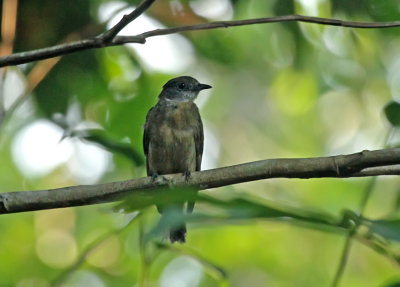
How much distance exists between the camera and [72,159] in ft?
28.5

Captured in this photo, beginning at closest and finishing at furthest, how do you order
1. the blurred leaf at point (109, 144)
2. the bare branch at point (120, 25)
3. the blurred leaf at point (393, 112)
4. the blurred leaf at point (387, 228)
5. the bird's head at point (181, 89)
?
1. the blurred leaf at point (387, 228)
2. the bare branch at point (120, 25)
3. the blurred leaf at point (393, 112)
4. the blurred leaf at point (109, 144)
5. the bird's head at point (181, 89)

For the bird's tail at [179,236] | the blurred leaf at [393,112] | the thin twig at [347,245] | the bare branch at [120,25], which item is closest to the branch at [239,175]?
the thin twig at [347,245]

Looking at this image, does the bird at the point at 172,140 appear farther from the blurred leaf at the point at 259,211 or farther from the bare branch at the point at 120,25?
the blurred leaf at the point at 259,211

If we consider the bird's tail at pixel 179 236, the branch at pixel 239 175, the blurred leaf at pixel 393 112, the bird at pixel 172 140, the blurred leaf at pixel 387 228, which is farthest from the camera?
the bird at pixel 172 140

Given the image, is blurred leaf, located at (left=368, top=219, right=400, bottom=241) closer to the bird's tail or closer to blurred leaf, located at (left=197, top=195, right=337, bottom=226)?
blurred leaf, located at (left=197, top=195, right=337, bottom=226)

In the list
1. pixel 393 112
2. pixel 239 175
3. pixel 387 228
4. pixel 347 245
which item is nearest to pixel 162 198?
pixel 387 228

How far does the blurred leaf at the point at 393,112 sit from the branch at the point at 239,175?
0.24m

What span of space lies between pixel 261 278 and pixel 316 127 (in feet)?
10.5

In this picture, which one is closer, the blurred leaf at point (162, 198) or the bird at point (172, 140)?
the blurred leaf at point (162, 198)

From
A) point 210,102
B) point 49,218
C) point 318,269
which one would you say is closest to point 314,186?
point 318,269

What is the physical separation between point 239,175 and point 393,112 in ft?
2.29

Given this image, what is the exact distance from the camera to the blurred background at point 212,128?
153 inches

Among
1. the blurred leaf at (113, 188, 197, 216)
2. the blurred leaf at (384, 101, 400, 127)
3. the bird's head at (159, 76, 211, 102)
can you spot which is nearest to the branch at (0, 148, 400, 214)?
the blurred leaf at (384, 101, 400, 127)

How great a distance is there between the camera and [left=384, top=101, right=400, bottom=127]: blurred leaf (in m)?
2.77
